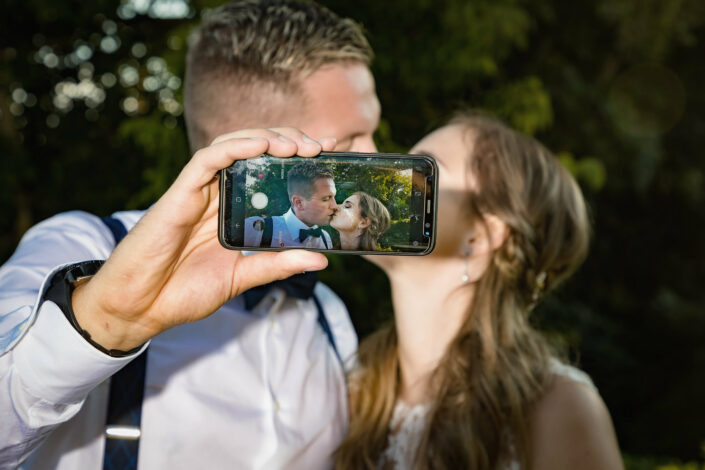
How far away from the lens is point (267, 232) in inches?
56.9

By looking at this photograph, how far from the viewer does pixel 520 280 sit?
263 centimetres

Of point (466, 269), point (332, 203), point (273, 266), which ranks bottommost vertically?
point (466, 269)

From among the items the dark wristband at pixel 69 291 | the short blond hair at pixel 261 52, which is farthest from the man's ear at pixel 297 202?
the short blond hair at pixel 261 52

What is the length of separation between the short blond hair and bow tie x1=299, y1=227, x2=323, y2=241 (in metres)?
0.89

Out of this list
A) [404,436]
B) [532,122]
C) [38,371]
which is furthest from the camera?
[532,122]

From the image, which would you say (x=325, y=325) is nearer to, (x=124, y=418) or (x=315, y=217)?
(x=124, y=418)

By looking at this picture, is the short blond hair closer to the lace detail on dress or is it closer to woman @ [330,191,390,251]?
woman @ [330,191,390,251]

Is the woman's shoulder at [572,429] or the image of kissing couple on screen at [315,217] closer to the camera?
the image of kissing couple on screen at [315,217]

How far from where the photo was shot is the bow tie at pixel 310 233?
146cm

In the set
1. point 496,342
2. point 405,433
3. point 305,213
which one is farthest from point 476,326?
point 305,213

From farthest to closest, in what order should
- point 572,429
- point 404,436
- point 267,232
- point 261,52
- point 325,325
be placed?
point 325,325 < point 404,436 < point 261,52 < point 572,429 < point 267,232

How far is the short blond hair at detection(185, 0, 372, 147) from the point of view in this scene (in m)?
2.21

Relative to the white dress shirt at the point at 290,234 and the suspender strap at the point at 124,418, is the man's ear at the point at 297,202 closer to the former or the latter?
the white dress shirt at the point at 290,234

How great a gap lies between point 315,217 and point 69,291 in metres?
0.61
